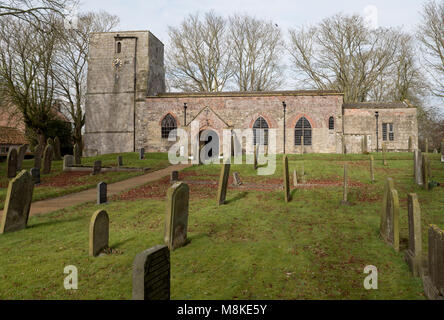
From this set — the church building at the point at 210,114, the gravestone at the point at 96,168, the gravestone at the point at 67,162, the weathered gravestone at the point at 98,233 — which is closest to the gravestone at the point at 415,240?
the weathered gravestone at the point at 98,233

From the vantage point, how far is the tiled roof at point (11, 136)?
35.0m

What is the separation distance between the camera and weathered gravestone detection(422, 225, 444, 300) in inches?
149

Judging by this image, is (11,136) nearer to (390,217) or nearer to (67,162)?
(67,162)

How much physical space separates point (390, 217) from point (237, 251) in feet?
10.5

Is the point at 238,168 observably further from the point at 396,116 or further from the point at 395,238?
the point at 396,116

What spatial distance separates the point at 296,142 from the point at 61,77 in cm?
2528

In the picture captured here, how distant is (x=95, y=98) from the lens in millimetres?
32594

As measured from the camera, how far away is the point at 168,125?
30.7 m

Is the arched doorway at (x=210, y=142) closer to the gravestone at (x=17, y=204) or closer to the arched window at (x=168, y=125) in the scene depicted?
the arched window at (x=168, y=125)

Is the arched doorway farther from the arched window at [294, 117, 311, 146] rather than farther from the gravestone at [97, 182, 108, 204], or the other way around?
the gravestone at [97, 182, 108, 204]

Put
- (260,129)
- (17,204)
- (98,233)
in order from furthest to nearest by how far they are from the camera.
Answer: (260,129), (17,204), (98,233)

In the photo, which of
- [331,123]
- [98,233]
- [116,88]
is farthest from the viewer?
[116,88]

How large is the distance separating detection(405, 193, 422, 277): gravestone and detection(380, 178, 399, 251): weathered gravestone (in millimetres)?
656

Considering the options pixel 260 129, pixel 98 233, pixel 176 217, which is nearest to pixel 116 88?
pixel 260 129
